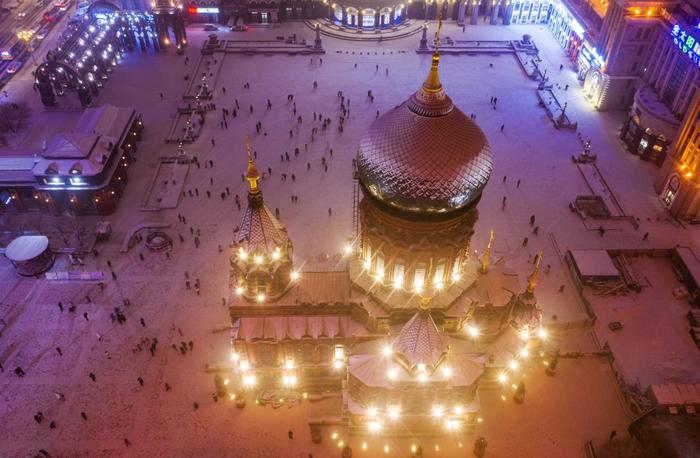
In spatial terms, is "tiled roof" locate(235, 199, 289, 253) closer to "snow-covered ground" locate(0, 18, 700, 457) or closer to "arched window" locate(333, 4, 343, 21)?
"snow-covered ground" locate(0, 18, 700, 457)

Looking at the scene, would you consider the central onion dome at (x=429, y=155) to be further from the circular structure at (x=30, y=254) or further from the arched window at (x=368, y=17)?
the arched window at (x=368, y=17)

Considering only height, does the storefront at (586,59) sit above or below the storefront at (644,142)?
above

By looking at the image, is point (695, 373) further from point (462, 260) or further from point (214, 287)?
point (214, 287)

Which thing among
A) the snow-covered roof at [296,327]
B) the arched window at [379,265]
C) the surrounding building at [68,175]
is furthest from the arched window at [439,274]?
the surrounding building at [68,175]

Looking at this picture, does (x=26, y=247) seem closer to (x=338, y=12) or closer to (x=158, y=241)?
(x=158, y=241)

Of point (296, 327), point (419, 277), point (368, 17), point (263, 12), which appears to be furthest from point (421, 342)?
point (263, 12)

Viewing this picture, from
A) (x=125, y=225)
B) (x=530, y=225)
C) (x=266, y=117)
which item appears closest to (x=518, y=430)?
(x=530, y=225)

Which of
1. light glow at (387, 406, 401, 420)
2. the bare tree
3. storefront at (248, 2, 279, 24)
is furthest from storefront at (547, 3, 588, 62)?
the bare tree
